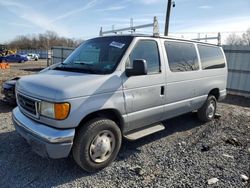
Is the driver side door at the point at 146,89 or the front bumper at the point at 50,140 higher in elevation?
the driver side door at the point at 146,89

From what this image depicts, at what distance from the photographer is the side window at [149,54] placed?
3.74m

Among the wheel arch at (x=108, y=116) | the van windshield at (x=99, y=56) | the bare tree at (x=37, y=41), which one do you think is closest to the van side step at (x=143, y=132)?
the wheel arch at (x=108, y=116)

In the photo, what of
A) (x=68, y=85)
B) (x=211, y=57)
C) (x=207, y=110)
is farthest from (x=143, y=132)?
(x=211, y=57)

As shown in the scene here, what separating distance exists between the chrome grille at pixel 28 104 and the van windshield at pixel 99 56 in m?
0.81

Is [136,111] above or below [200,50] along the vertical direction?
below

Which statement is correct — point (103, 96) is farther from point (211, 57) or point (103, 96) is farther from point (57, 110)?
point (211, 57)

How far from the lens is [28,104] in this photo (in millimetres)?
3297

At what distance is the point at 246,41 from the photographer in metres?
33.2

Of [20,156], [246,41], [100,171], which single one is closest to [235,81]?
[100,171]

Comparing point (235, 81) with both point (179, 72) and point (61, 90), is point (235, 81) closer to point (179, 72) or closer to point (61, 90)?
point (179, 72)

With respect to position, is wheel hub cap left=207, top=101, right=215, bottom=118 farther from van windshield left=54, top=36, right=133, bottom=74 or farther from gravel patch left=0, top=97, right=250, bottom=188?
van windshield left=54, top=36, right=133, bottom=74

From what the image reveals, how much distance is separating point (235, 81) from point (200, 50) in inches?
219

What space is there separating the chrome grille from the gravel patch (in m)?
0.92

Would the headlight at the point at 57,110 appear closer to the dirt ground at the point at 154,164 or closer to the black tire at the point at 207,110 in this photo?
the dirt ground at the point at 154,164
